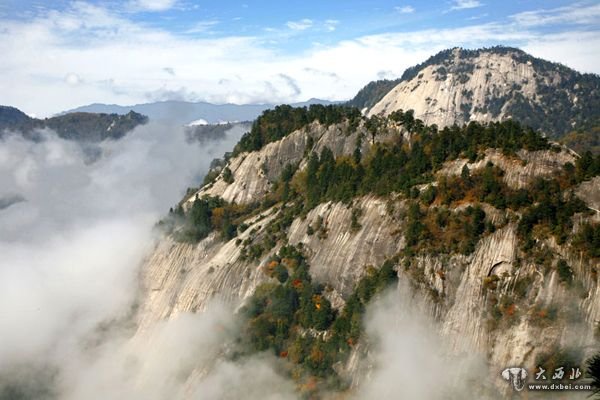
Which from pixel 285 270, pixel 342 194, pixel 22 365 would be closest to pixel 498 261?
pixel 342 194

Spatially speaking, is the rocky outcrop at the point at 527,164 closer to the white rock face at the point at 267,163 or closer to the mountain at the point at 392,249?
the mountain at the point at 392,249

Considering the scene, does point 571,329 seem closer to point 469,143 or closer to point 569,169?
point 569,169

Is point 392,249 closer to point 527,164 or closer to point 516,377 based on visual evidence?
point 527,164

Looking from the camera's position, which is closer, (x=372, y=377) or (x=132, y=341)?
(x=372, y=377)

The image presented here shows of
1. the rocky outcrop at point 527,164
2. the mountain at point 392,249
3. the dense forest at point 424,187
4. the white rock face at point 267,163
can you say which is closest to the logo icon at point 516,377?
the mountain at point 392,249

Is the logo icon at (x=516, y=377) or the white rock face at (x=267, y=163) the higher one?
the white rock face at (x=267, y=163)

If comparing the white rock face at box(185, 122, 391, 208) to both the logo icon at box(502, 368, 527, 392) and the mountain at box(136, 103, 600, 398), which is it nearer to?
the mountain at box(136, 103, 600, 398)

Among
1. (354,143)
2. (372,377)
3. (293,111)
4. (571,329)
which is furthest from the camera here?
(293,111)
